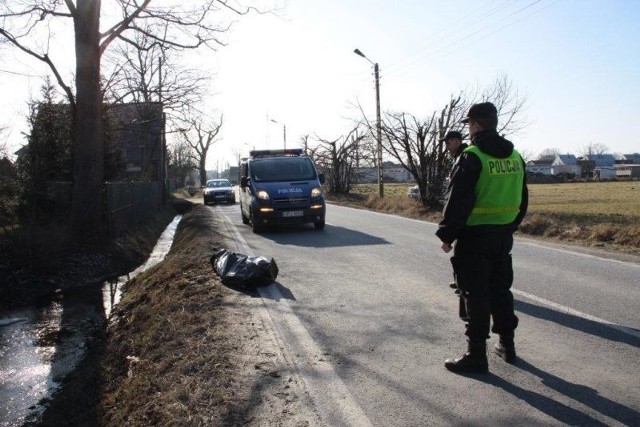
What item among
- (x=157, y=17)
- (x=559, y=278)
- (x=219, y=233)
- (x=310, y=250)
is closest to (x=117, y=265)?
(x=219, y=233)

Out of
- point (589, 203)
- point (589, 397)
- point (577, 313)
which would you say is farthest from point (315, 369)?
point (589, 203)

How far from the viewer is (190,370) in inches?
178

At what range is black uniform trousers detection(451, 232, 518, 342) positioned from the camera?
162 inches

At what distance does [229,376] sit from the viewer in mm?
4258

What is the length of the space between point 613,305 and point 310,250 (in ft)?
19.3

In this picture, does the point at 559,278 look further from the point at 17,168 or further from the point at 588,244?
the point at 17,168

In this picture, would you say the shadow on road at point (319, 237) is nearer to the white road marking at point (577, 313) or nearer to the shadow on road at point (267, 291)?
the shadow on road at point (267, 291)

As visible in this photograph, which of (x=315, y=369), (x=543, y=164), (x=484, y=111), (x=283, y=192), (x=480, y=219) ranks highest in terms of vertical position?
(x=543, y=164)

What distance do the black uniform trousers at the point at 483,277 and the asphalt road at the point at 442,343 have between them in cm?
40

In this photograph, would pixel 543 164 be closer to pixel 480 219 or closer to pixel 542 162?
pixel 542 162

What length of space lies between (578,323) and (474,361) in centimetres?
190

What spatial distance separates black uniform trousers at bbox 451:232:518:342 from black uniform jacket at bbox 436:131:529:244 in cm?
9

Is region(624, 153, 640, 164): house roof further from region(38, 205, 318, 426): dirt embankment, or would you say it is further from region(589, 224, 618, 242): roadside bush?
region(38, 205, 318, 426): dirt embankment

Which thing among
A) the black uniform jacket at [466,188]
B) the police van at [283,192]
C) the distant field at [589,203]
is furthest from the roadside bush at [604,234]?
the black uniform jacket at [466,188]
